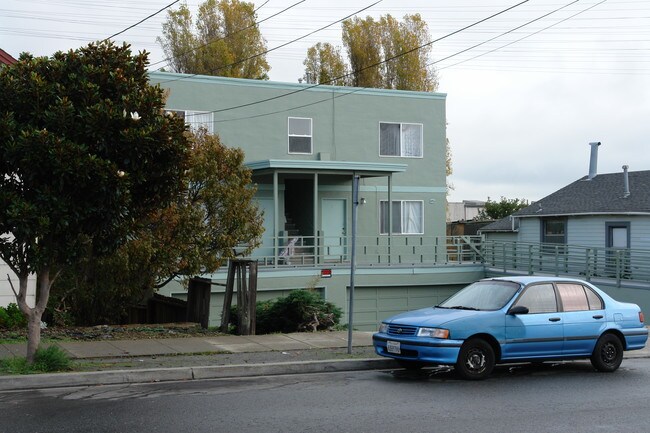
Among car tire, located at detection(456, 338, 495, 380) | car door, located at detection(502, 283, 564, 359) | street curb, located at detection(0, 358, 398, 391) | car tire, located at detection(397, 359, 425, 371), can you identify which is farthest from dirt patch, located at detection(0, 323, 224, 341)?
car door, located at detection(502, 283, 564, 359)

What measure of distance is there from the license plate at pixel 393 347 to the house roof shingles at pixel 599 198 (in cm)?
1933

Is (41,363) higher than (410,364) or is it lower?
higher

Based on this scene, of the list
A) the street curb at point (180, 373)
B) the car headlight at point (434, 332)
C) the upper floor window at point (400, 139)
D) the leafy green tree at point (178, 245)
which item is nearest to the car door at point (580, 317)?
the car headlight at point (434, 332)

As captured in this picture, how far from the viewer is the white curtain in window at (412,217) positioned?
3241cm

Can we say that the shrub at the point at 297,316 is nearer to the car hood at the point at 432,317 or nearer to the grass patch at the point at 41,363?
the car hood at the point at 432,317

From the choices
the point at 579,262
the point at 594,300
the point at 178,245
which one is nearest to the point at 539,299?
the point at 594,300

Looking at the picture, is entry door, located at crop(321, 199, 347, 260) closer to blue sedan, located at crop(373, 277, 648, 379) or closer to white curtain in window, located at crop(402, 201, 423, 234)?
white curtain in window, located at crop(402, 201, 423, 234)

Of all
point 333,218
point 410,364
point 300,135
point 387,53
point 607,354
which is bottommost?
point 410,364

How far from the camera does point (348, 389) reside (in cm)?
1102

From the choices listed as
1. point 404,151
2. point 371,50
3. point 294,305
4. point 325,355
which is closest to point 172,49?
point 371,50

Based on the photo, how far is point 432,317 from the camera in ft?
39.7

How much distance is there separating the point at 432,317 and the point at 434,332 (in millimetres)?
438

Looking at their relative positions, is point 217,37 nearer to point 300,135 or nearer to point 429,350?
point 300,135

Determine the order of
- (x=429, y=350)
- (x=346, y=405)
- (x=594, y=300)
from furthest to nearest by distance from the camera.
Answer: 1. (x=594, y=300)
2. (x=429, y=350)
3. (x=346, y=405)
